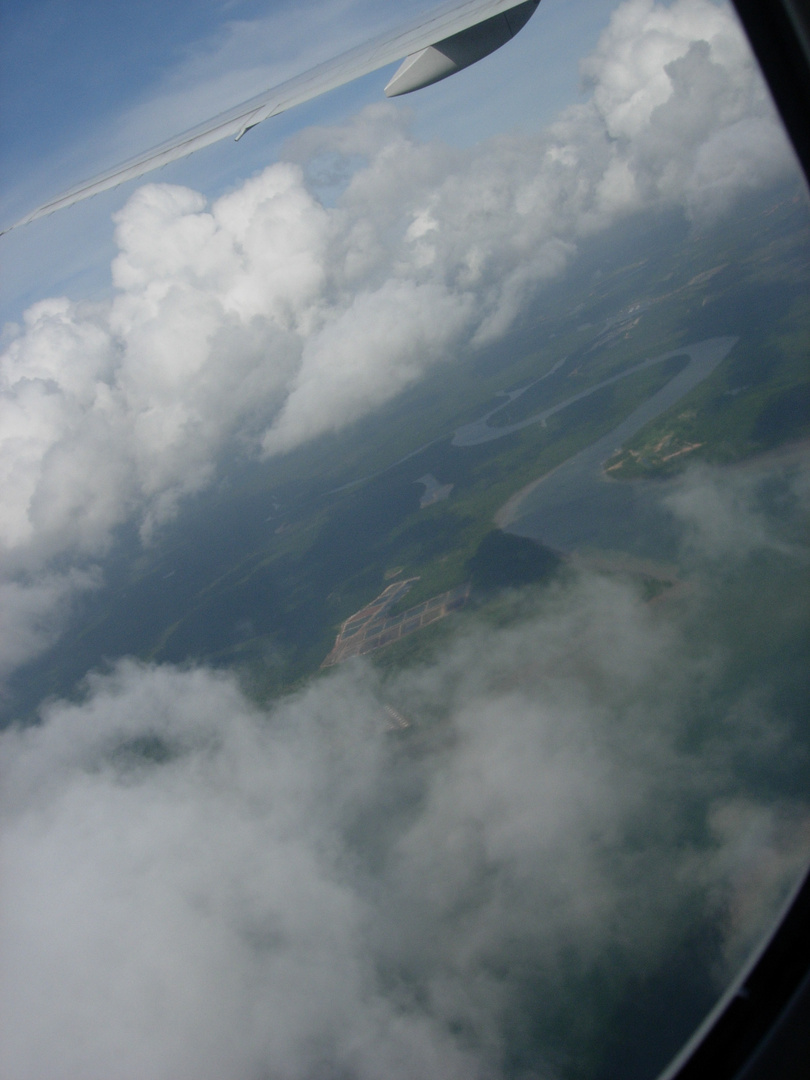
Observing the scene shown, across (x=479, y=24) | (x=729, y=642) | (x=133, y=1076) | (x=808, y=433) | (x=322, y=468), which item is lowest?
(x=133, y=1076)

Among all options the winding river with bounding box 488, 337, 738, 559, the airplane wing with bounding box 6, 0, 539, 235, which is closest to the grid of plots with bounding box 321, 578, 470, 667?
the winding river with bounding box 488, 337, 738, 559

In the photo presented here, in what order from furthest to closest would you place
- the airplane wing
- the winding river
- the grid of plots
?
the grid of plots → the winding river → the airplane wing

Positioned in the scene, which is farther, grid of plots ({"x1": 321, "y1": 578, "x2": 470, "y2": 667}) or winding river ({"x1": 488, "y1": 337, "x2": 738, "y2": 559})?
grid of plots ({"x1": 321, "y1": 578, "x2": 470, "y2": 667})

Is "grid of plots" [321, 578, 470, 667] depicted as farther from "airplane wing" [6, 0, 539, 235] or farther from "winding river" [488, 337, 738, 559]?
"airplane wing" [6, 0, 539, 235]

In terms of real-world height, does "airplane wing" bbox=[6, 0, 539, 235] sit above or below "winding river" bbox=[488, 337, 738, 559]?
above

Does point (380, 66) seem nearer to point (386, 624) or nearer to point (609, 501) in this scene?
point (386, 624)

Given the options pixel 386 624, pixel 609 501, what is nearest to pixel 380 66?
pixel 386 624

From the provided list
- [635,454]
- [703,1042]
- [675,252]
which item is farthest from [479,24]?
[675,252]

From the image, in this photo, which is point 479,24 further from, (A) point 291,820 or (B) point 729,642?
(A) point 291,820
